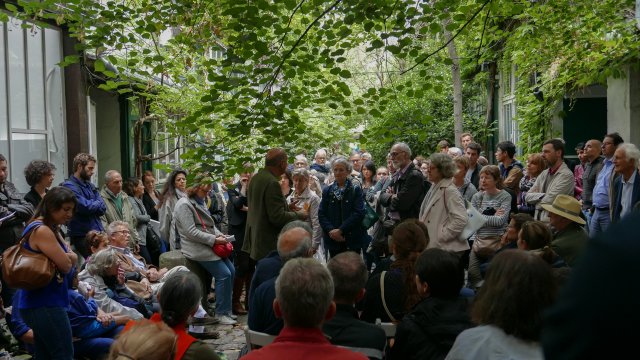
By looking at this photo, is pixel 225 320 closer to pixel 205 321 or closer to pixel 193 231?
pixel 205 321

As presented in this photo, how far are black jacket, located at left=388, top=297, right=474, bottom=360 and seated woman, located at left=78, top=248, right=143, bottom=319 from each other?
4022 millimetres

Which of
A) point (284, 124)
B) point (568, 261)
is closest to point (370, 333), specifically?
point (568, 261)

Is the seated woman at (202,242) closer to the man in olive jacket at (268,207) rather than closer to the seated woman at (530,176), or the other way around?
the man in olive jacket at (268,207)

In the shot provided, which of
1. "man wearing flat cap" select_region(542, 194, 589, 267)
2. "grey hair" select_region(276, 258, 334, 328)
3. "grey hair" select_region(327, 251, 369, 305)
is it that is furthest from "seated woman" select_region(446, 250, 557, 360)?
"man wearing flat cap" select_region(542, 194, 589, 267)

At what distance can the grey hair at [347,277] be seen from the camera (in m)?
4.46

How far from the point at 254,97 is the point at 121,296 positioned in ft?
8.15

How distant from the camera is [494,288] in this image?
3375 millimetres

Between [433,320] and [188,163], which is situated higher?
[188,163]

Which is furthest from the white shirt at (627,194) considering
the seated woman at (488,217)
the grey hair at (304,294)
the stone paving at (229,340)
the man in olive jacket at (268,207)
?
the grey hair at (304,294)

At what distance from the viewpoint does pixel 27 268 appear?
5.77 metres

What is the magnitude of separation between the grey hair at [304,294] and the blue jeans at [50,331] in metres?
3.10

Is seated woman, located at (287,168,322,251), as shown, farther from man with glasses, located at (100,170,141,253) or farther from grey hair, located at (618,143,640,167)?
grey hair, located at (618,143,640,167)

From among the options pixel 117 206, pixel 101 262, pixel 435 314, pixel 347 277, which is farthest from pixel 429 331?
pixel 117 206

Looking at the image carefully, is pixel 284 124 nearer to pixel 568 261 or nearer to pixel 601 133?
pixel 568 261
